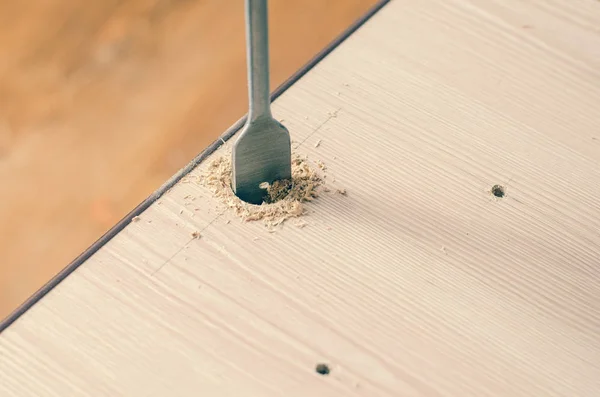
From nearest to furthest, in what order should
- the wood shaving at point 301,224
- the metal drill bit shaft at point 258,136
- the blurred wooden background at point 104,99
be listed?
the metal drill bit shaft at point 258,136, the wood shaving at point 301,224, the blurred wooden background at point 104,99

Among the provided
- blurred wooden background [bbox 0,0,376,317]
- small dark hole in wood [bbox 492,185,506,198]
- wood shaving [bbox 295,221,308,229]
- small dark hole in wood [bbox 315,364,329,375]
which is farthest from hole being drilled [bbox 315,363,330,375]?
blurred wooden background [bbox 0,0,376,317]

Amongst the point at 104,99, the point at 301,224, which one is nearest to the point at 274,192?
the point at 301,224

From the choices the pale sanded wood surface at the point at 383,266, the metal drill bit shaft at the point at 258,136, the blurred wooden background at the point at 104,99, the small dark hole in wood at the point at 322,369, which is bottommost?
the blurred wooden background at the point at 104,99

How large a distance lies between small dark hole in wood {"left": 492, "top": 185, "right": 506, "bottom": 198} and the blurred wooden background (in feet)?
2.33

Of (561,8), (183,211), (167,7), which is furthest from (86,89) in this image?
(561,8)

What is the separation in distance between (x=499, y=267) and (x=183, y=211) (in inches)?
14.6

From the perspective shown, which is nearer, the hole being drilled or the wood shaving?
the hole being drilled

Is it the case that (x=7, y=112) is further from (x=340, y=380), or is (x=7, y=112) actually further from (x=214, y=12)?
(x=340, y=380)

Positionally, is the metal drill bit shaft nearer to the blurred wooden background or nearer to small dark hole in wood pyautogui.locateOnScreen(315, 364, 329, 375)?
small dark hole in wood pyautogui.locateOnScreen(315, 364, 329, 375)

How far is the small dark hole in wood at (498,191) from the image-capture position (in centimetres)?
107

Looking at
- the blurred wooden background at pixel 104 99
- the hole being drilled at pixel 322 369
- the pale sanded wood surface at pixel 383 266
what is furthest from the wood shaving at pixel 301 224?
the blurred wooden background at pixel 104 99

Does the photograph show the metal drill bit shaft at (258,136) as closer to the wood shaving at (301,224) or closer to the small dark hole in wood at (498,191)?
the wood shaving at (301,224)

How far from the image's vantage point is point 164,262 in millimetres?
986

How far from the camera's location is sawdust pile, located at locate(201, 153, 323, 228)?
3.40 feet
